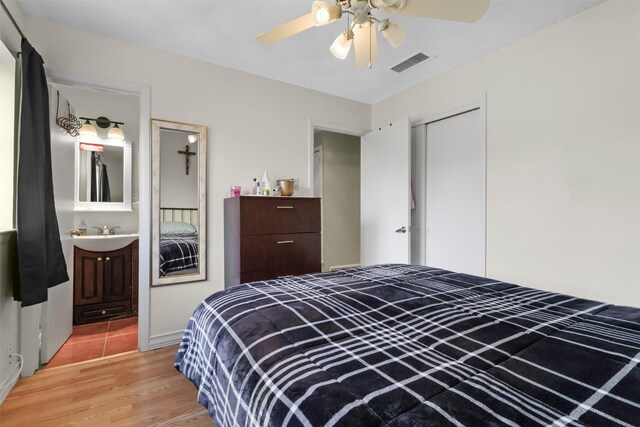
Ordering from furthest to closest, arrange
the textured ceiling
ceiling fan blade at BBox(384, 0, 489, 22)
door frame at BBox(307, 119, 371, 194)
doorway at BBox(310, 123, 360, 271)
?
doorway at BBox(310, 123, 360, 271) < door frame at BBox(307, 119, 371, 194) < the textured ceiling < ceiling fan blade at BBox(384, 0, 489, 22)

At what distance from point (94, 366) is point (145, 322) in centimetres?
42

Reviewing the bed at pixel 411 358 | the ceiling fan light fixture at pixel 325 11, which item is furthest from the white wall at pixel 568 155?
the ceiling fan light fixture at pixel 325 11

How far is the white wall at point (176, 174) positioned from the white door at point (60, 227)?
0.74 m

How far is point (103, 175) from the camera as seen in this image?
3553mm

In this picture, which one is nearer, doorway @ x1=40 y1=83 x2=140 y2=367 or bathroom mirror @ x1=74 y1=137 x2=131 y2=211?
doorway @ x1=40 y1=83 x2=140 y2=367

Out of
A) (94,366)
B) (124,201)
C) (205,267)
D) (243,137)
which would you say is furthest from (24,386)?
(243,137)

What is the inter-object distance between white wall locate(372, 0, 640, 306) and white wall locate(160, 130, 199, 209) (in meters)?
2.64

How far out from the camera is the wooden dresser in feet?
8.27

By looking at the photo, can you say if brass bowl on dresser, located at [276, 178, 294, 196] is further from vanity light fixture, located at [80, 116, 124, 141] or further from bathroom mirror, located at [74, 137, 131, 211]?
vanity light fixture, located at [80, 116, 124, 141]

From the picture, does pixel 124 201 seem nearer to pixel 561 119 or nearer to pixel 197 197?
pixel 197 197

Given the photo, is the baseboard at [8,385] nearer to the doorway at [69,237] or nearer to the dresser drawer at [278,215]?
the doorway at [69,237]

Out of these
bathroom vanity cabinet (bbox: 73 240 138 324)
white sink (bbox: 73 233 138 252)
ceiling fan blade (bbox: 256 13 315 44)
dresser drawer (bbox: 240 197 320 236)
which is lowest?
bathroom vanity cabinet (bbox: 73 240 138 324)

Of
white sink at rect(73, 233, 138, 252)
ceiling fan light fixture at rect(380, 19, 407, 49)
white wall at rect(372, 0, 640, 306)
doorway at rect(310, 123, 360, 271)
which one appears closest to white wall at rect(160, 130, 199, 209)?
white sink at rect(73, 233, 138, 252)

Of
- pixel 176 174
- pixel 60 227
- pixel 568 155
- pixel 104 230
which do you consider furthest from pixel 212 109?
pixel 568 155
